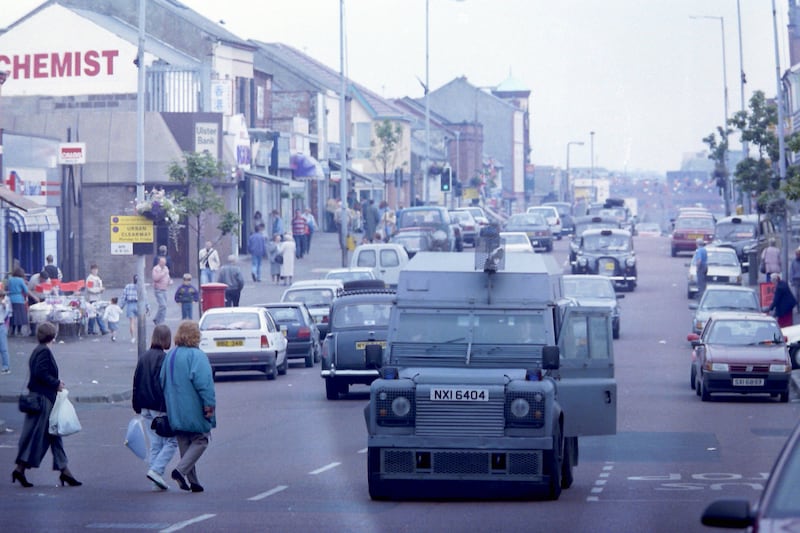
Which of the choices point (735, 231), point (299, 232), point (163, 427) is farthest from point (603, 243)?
point (163, 427)

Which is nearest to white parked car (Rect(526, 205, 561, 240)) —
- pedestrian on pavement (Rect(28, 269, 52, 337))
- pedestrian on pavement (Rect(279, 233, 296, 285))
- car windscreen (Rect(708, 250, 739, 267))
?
car windscreen (Rect(708, 250, 739, 267))

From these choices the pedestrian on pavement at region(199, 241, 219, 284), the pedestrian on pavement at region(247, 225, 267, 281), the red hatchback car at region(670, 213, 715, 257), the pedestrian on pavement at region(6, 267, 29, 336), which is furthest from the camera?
the red hatchback car at region(670, 213, 715, 257)

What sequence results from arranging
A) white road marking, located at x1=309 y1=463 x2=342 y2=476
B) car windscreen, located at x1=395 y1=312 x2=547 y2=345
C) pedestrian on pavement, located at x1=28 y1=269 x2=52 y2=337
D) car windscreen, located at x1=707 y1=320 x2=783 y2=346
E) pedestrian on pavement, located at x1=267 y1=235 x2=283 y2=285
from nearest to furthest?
1. car windscreen, located at x1=395 y1=312 x2=547 y2=345
2. white road marking, located at x1=309 y1=463 x2=342 y2=476
3. car windscreen, located at x1=707 y1=320 x2=783 y2=346
4. pedestrian on pavement, located at x1=28 y1=269 x2=52 y2=337
5. pedestrian on pavement, located at x1=267 y1=235 x2=283 y2=285

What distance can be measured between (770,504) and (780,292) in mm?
28157

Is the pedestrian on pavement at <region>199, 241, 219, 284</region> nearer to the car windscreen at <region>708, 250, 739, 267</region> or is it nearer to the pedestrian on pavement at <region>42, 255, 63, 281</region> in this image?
the pedestrian on pavement at <region>42, 255, 63, 281</region>

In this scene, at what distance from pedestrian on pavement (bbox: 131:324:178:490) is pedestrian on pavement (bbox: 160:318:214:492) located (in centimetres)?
26

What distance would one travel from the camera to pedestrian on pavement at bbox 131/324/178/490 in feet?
49.0

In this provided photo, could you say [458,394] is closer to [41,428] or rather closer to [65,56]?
[41,428]

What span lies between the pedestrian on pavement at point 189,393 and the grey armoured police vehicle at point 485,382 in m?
1.58

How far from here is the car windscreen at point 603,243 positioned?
166ft

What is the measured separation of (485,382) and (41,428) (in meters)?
4.85

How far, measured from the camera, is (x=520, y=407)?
1381 cm

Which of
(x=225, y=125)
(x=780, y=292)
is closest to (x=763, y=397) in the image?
(x=780, y=292)

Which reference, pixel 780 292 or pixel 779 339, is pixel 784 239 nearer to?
pixel 780 292
